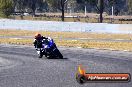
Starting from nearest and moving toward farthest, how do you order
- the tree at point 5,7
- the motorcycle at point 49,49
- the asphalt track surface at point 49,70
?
the asphalt track surface at point 49,70
the motorcycle at point 49,49
the tree at point 5,7

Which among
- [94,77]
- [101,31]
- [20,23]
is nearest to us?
[94,77]

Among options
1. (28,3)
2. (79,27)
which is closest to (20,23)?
(79,27)

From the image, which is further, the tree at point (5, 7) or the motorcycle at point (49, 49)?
the tree at point (5, 7)

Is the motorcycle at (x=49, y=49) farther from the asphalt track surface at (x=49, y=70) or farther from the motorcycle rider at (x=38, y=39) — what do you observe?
the asphalt track surface at (x=49, y=70)

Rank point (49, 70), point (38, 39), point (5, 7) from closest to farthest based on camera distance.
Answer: point (49, 70) < point (38, 39) < point (5, 7)

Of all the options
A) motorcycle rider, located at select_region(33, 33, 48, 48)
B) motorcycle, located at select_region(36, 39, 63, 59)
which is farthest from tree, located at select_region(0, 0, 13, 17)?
motorcycle rider, located at select_region(33, 33, 48, 48)

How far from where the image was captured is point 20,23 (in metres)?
52.5

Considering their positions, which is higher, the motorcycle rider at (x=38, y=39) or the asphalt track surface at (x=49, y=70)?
the motorcycle rider at (x=38, y=39)

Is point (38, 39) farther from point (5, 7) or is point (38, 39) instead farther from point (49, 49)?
point (5, 7)

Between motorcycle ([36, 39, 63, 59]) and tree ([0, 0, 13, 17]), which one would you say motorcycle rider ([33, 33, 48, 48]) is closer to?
motorcycle ([36, 39, 63, 59])

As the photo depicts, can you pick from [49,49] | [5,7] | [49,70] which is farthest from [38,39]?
[5,7]

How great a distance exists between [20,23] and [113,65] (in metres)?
34.5

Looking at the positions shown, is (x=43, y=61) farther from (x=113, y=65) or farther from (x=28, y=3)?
(x=28, y=3)

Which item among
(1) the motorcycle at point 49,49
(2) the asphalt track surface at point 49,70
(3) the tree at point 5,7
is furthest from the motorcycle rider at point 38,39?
(3) the tree at point 5,7
